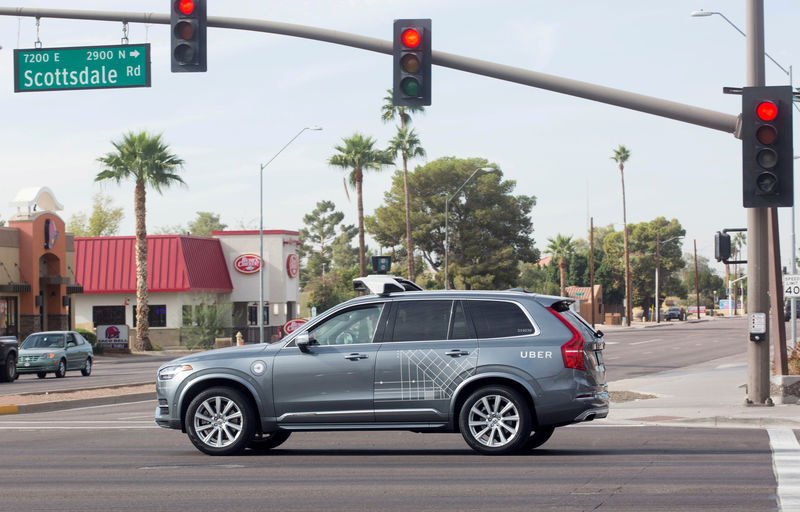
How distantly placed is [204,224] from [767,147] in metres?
147

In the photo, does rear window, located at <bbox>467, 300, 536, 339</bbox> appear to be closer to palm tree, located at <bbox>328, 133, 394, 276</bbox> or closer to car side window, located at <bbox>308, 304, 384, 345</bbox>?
car side window, located at <bbox>308, 304, 384, 345</bbox>

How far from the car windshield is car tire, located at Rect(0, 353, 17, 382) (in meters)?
2.91

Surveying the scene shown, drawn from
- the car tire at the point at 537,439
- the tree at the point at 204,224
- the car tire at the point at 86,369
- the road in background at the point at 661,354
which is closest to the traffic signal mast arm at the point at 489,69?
the car tire at the point at 537,439

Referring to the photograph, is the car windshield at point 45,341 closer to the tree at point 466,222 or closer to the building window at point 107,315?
the building window at point 107,315

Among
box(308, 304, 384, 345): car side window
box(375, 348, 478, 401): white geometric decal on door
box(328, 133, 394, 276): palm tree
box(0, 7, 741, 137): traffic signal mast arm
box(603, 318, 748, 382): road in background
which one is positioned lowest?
box(603, 318, 748, 382): road in background

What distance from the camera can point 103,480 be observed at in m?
10.7

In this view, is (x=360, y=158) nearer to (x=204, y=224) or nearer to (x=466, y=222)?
(x=466, y=222)

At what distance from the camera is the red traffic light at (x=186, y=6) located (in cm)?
1575

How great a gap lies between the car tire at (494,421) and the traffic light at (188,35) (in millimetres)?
7013

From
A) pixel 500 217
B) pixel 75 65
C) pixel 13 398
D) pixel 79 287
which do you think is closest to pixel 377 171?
pixel 79 287

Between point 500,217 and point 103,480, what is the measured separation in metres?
76.3

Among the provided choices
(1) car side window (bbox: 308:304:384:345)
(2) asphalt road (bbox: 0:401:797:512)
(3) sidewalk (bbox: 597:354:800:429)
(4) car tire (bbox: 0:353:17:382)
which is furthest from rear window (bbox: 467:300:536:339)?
(4) car tire (bbox: 0:353:17:382)

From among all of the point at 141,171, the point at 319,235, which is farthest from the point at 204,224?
the point at 141,171

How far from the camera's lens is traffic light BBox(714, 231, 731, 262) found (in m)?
18.8
